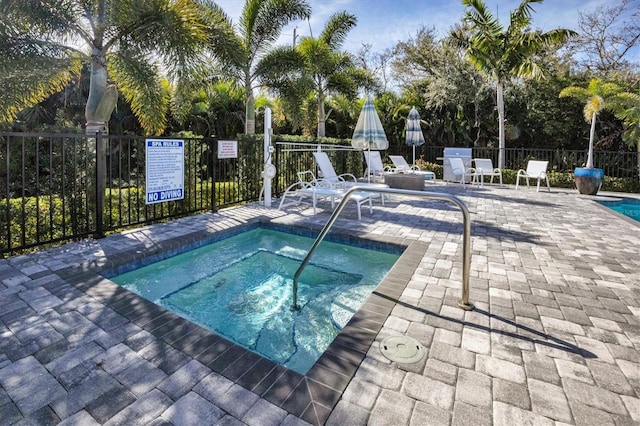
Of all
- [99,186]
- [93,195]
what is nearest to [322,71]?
[93,195]

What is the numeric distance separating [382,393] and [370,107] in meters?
8.07

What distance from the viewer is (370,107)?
349 inches

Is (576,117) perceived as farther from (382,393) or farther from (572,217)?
(382,393)

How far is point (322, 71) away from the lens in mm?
12750

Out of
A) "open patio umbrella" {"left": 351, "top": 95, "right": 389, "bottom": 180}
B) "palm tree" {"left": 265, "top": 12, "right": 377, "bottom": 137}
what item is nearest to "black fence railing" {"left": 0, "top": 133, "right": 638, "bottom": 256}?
"open patio umbrella" {"left": 351, "top": 95, "right": 389, "bottom": 180}

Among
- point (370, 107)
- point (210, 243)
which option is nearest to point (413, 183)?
point (370, 107)

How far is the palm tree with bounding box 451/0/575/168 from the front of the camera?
12.2 m

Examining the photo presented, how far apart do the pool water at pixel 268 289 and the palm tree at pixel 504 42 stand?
437 inches

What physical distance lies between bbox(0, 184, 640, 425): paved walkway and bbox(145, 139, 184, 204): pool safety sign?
53.6 inches

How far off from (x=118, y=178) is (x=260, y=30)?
23.4ft

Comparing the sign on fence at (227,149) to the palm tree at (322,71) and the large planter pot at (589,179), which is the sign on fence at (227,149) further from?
the large planter pot at (589,179)

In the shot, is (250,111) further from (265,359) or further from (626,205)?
(626,205)

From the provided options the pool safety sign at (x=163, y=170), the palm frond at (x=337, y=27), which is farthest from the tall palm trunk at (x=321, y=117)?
the pool safety sign at (x=163, y=170)

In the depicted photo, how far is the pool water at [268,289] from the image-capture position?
257 centimetres
